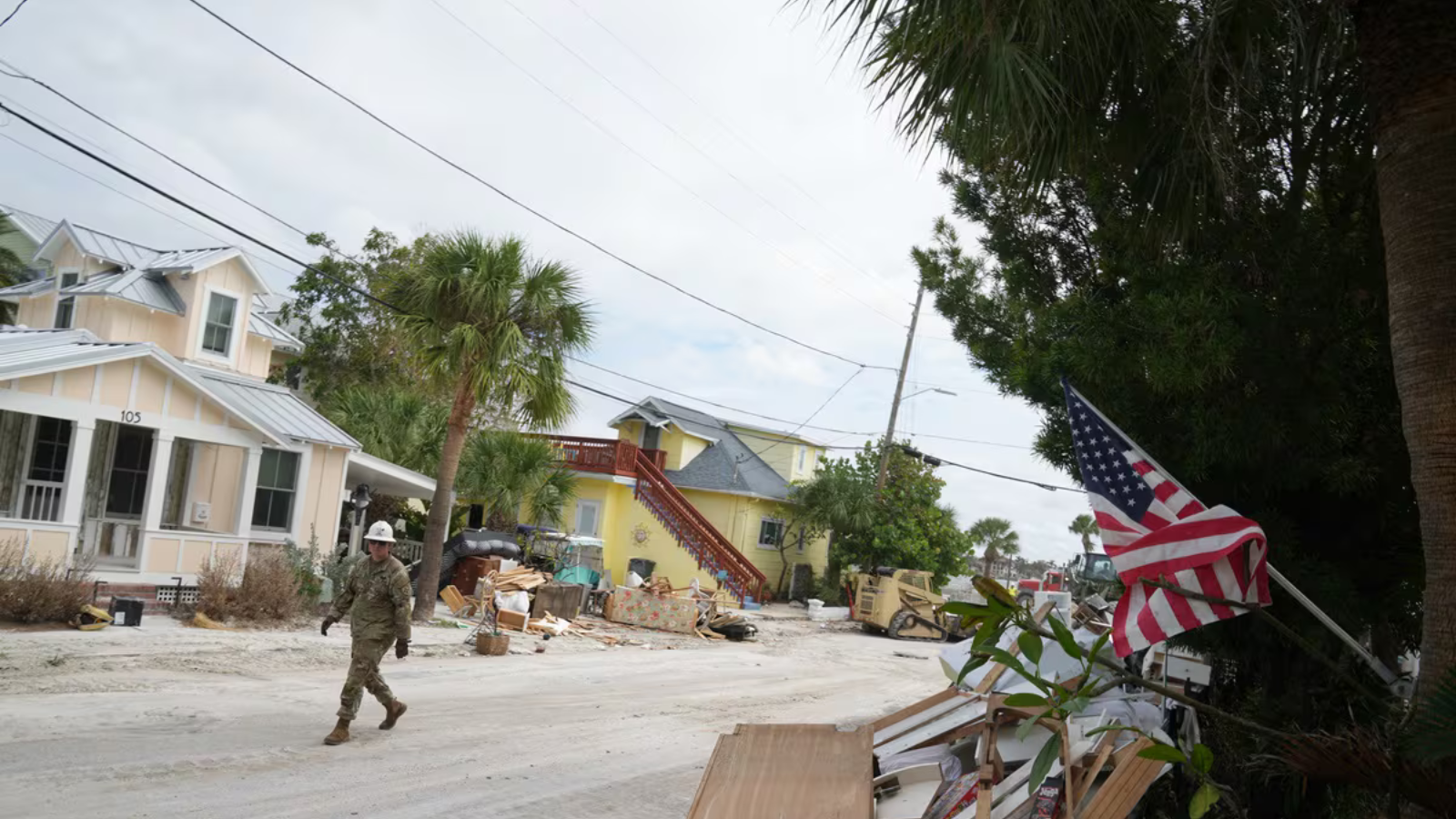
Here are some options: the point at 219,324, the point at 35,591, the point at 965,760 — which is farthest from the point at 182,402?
the point at 965,760

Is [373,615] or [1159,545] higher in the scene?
[1159,545]

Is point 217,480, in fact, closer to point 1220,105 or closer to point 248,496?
point 248,496

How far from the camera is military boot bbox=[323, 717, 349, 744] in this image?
9.16 metres

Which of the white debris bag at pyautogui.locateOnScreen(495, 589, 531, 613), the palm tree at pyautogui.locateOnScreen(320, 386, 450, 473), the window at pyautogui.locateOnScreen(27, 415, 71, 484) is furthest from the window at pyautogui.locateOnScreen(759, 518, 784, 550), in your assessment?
the window at pyautogui.locateOnScreen(27, 415, 71, 484)

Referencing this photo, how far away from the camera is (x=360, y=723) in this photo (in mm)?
10250

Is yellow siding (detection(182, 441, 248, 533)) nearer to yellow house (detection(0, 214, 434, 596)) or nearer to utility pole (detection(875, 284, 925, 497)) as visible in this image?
yellow house (detection(0, 214, 434, 596))

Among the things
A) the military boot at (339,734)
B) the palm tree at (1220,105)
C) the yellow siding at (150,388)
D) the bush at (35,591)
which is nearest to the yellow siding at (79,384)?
the yellow siding at (150,388)

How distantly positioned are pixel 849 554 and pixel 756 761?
95.0 feet

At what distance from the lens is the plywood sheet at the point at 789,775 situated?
6.09 metres

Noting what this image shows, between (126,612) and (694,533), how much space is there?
788 inches

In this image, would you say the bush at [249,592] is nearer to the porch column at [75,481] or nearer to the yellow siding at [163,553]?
the yellow siding at [163,553]

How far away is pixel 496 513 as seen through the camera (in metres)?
26.8

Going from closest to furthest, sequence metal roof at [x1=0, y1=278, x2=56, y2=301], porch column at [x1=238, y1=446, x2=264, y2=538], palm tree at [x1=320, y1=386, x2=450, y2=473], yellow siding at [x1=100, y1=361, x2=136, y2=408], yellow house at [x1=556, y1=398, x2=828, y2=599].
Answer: yellow siding at [x1=100, y1=361, x2=136, y2=408], porch column at [x1=238, y1=446, x2=264, y2=538], palm tree at [x1=320, y1=386, x2=450, y2=473], metal roof at [x1=0, y1=278, x2=56, y2=301], yellow house at [x1=556, y1=398, x2=828, y2=599]

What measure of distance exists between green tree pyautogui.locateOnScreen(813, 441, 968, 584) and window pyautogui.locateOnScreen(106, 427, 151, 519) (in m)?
21.3
